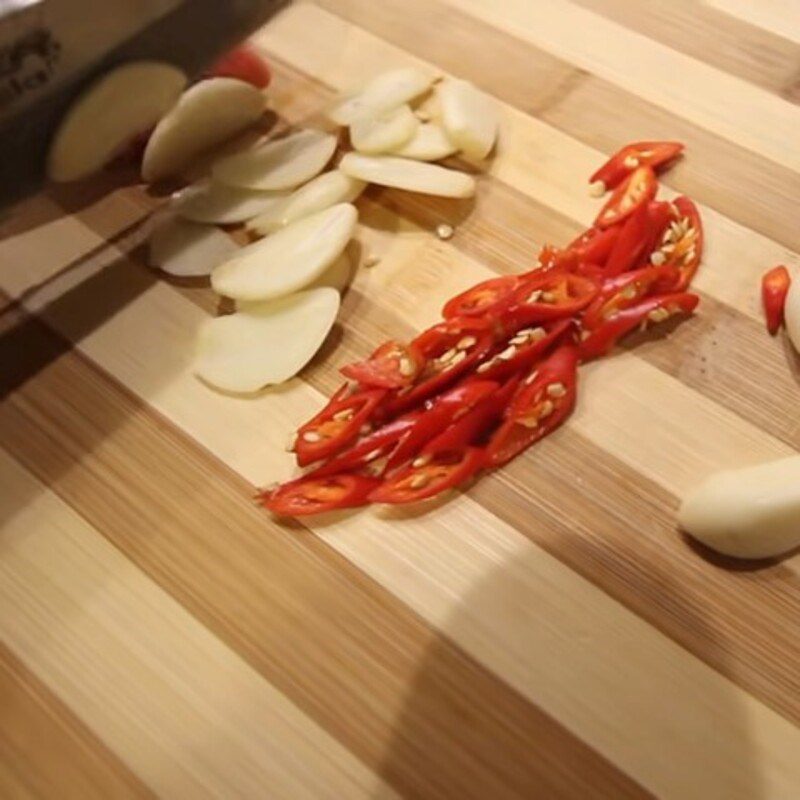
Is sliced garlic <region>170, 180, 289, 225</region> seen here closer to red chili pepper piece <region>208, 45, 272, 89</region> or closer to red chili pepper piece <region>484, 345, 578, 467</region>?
red chili pepper piece <region>208, 45, 272, 89</region>

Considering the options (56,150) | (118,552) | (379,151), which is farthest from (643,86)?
(118,552)

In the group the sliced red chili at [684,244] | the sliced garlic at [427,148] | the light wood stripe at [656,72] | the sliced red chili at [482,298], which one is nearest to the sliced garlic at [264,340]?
the sliced red chili at [482,298]

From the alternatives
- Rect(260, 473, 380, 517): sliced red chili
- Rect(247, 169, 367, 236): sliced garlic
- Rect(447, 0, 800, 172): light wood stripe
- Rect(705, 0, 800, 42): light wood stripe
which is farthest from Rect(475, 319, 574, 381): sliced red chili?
Rect(705, 0, 800, 42): light wood stripe

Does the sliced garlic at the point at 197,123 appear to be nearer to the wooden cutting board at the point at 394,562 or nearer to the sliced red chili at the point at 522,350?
the wooden cutting board at the point at 394,562

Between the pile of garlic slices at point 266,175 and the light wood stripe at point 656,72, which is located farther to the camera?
the light wood stripe at point 656,72

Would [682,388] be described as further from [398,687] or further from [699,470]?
[398,687]

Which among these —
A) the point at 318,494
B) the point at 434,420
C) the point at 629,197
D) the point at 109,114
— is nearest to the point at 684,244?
the point at 629,197
